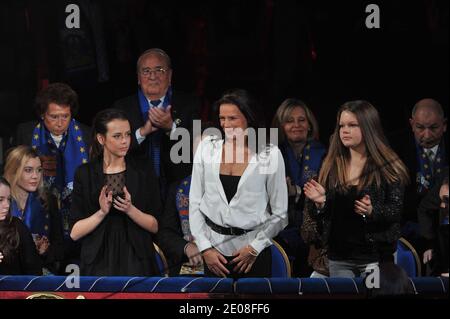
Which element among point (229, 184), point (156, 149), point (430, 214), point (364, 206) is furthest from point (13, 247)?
point (430, 214)

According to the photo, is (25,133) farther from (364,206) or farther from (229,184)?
(364,206)

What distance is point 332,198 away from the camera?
23.3 feet

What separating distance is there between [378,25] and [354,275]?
1.73 meters

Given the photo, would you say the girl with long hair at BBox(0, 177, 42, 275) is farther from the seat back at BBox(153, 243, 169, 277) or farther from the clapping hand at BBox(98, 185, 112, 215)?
the seat back at BBox(153, 243, 169, 277)

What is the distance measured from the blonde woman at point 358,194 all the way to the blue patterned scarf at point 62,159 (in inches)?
64.3

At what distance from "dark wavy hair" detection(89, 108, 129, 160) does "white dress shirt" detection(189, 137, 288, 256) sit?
2.13ft

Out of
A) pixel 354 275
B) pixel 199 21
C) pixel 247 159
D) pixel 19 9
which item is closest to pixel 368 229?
pixel 354 275

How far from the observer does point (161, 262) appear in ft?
23.5

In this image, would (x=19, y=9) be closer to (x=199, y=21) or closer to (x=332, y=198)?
(x=199, y=21)

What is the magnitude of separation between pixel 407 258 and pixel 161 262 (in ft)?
5.53

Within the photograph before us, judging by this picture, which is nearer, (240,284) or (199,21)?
(240,284)

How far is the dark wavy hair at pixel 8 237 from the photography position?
7.16 meters

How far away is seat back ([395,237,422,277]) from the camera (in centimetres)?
706
